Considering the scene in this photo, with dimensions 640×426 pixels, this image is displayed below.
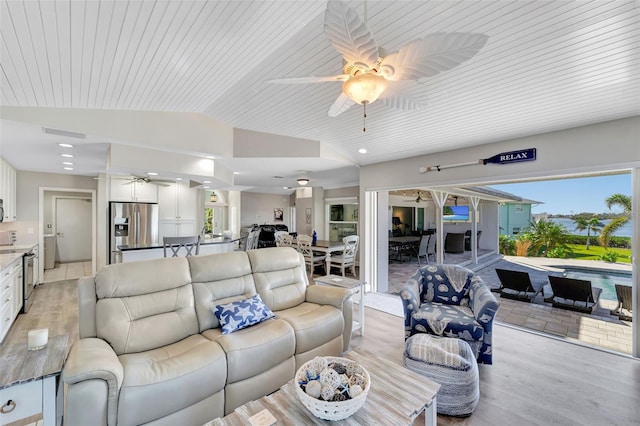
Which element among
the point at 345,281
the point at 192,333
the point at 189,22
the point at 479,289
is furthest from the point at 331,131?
the point at 192,333

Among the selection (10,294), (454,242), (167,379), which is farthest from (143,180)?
(454,242)

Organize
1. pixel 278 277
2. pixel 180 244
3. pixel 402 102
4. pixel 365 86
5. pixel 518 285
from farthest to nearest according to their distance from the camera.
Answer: pixel 518 285 < pixel 180 244 < pixel 278 277 < pixel 402 102 < pixel 365 86

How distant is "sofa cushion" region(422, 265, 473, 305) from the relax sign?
150 cm

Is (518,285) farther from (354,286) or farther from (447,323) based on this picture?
(354,286)

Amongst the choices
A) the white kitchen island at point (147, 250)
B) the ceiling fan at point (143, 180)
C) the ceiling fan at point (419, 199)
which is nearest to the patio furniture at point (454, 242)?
the ceiling fan at point (419, 199)

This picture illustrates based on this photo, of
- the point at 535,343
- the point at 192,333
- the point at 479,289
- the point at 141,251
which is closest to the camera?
the point at 192,333

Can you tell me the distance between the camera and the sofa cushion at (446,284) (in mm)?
3029

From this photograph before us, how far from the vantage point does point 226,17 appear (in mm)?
1679

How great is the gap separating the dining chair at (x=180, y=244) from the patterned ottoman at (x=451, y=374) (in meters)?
3.53

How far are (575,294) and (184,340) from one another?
501 centimetres

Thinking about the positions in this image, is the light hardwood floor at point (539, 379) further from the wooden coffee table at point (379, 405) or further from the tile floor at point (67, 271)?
the tile floor at point (67, 271)

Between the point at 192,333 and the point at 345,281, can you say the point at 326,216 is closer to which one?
the point at 345,281

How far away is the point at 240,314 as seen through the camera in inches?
89.0

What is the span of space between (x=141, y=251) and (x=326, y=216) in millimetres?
5290
